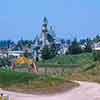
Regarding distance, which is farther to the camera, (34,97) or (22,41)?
(22,41)

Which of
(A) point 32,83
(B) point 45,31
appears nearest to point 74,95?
(A) point 32,83

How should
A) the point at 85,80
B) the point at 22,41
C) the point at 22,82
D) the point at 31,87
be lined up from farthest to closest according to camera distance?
the point at 22,41 → the point at 85,80 → the point at 22,82 → the point at 31,87

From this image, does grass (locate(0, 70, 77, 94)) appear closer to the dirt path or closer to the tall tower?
the dirt path

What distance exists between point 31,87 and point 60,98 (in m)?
3.30

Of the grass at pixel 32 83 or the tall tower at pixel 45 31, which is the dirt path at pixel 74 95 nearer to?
the grass at pixel 32 83

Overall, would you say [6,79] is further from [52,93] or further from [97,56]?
[97,56]

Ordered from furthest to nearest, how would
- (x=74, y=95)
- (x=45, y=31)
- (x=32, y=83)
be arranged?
1. (x=45, y=31)
2. (x=32, y=83)
3. (x=74, y=95)

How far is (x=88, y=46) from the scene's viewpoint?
80.8 metres

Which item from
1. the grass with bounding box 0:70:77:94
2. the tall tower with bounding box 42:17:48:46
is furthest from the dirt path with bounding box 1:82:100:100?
the tall tower with bounding box 42:17:48:46

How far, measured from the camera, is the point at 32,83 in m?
23.1

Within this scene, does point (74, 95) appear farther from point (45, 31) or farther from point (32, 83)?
point (45, 31)

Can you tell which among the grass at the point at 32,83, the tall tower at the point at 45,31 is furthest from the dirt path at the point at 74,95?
the tall tower at the point at 45,31

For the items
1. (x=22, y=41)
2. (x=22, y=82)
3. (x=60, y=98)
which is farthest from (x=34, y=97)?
(x=22, y=41)

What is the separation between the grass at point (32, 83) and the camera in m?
21.6
